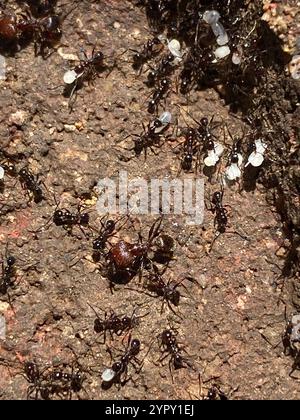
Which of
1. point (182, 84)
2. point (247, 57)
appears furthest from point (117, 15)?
point (247, 57)

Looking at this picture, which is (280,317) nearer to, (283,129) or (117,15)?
(283,129)

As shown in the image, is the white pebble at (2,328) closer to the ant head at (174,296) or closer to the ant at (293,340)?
the ant head at (174,296)

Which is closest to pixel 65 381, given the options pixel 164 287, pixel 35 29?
pixel 164 287

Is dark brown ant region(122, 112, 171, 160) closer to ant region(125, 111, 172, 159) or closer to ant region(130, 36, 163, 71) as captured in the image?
ant region(125, 111, 172, 159)

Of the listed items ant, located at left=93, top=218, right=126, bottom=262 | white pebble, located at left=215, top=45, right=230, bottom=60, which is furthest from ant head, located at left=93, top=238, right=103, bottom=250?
white pebble, located at left=215, top=45, right=230, bottom=60

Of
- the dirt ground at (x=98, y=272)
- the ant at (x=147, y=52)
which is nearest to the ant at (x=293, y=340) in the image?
the dirt ground at (x=98, y=272)

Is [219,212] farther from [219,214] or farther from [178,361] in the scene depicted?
[178,361]

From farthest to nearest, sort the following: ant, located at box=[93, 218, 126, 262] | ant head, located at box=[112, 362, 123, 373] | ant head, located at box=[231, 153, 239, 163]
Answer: ant head, located at box=[231, 153, 239, 163]
ant, located at box=[93, 218, 126, 262]
ant head, located at box=[112, 362, 123, 373]
